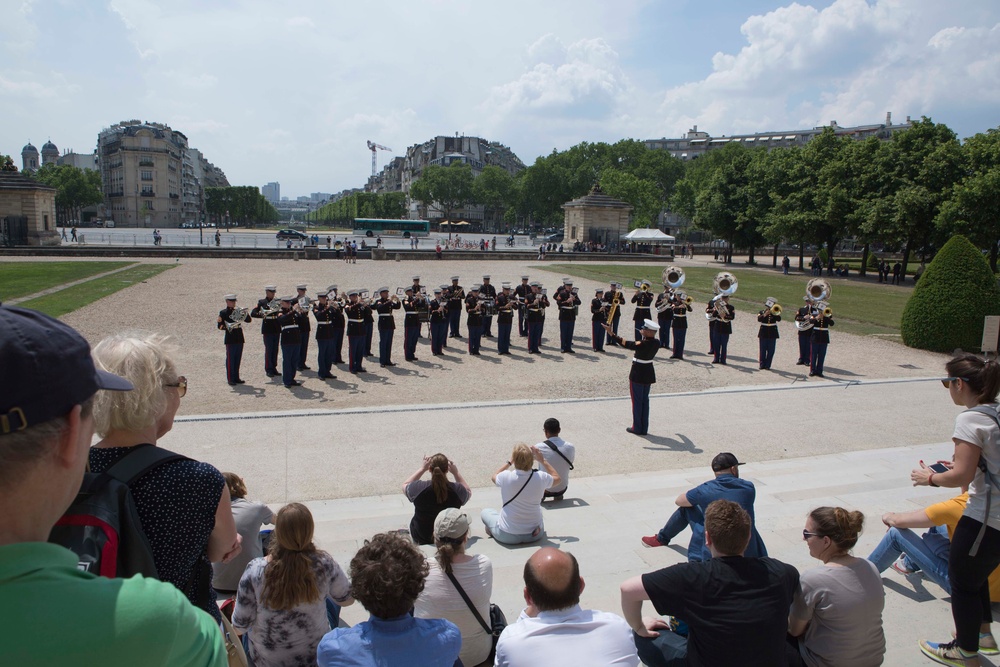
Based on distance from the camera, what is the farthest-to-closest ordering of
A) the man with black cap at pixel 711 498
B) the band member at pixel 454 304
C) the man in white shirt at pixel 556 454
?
the band member at pixel 454 304, the man in white shirt at pixel 556 454, the man with black cap at pixel 711 498

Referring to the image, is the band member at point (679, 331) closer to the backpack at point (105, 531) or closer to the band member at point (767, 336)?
the band member at point (767, 336)

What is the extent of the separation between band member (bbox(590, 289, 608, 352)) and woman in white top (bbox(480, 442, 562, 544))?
11576mm

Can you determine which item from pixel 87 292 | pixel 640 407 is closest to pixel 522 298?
pixel 640 407

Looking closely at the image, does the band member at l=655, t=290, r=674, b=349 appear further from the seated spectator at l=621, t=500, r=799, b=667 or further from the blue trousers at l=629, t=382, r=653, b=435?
the seated spectator at l=621, t=500, r=799, b=667

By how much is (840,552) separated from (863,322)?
71.1 ft

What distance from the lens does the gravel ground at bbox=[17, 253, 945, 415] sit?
1233 centimetres

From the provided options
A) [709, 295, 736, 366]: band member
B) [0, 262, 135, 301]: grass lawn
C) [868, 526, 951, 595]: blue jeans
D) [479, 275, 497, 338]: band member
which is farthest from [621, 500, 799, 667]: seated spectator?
[0, 262, 135, 301]: grass lawn

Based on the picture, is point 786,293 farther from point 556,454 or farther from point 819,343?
point 556,454

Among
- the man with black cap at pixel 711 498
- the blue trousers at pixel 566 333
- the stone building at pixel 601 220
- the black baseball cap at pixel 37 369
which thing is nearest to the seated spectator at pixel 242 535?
the man with black cap at pixel 711 498

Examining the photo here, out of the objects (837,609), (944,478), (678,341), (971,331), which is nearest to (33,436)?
(837,609)

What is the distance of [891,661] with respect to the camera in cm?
399

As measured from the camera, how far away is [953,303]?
1766 cm

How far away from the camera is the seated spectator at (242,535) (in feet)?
14.0

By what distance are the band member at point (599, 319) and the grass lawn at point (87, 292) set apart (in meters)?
13.3
